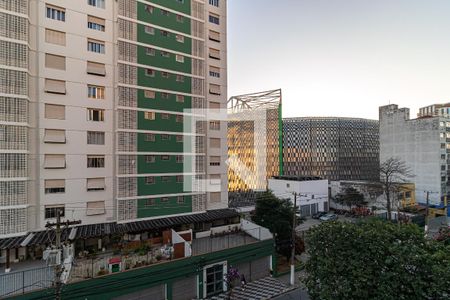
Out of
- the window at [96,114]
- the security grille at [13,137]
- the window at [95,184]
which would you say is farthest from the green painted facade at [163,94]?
the security grille at [13,137]

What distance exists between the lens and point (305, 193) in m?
50.3

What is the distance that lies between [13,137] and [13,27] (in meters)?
7.78

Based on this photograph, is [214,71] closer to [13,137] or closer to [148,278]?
[13,137]

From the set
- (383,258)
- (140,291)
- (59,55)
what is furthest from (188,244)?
(59,55)

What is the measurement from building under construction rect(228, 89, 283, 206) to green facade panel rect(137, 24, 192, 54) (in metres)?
38.3

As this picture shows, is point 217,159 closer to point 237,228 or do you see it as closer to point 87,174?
point 237,228

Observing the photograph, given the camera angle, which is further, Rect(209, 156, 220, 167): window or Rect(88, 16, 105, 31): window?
Rect(209, 156, 220, 167): window

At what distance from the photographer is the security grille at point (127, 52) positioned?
76.5 feet

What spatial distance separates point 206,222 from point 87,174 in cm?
1220

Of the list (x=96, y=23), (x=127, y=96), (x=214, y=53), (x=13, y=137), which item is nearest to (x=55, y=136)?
(x=13, y=137)

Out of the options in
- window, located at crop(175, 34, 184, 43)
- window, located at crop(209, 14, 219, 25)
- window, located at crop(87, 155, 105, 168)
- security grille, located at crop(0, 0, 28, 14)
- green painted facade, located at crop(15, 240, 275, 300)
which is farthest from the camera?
window, located at crop(209, 14, 219, 25)

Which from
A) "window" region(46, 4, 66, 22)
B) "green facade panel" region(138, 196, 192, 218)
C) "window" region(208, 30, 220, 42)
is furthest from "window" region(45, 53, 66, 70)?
"window" region(208, 30, 220, 42)

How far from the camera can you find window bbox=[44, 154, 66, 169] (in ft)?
68.0

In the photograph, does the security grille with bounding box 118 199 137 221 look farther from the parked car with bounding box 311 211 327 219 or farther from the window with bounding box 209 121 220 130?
the parked car with bounding box 311 211 327 219
